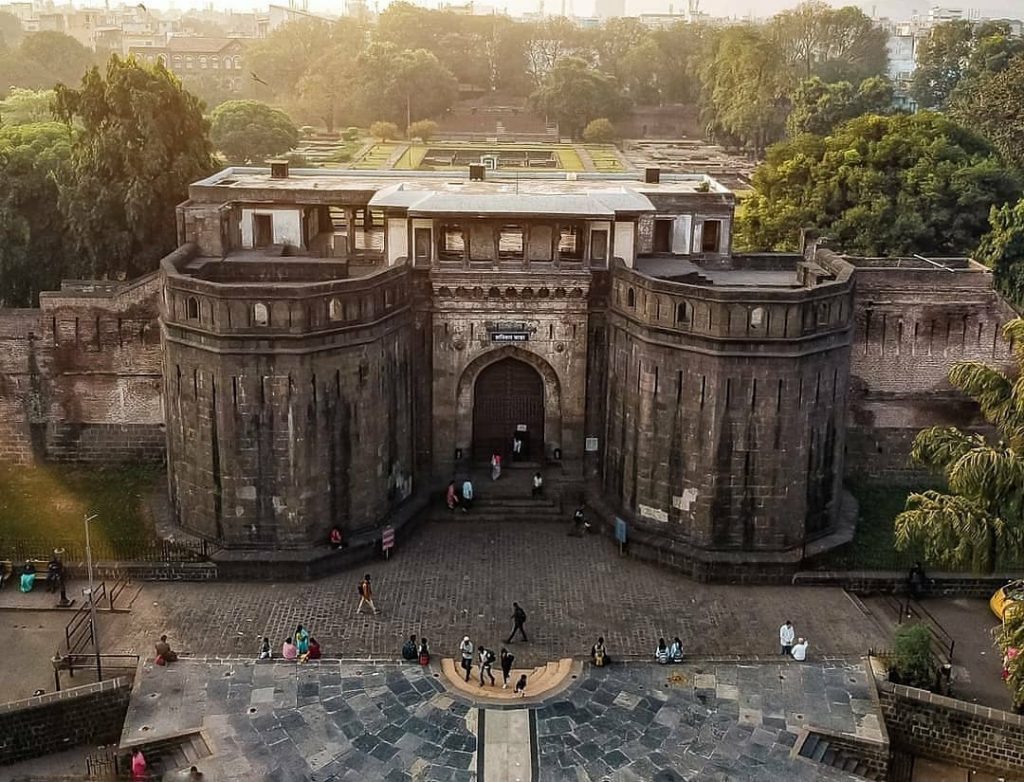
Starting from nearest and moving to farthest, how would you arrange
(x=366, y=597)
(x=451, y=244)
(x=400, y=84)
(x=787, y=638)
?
(x=787, y=638), (x=366, y=597), (x=451, y=244), (x=400, y=84)

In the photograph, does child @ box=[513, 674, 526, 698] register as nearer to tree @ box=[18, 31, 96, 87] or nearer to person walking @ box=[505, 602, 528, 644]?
person walking @ box=[505, 602, 528, 644]

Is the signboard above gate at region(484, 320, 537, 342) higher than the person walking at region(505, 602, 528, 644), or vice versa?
the signboard above gate at region(484, 320, 537, 342)

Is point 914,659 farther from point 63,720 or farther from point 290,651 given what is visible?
point 63,720

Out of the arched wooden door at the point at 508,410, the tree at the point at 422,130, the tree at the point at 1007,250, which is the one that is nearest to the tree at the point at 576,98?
the tree at the point at 422,130

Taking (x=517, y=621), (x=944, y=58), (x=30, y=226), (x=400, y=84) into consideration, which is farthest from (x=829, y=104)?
(x=517, y=621)

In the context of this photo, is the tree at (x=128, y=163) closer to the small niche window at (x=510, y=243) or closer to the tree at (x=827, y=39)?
the small niche window at (x=510, y=243)

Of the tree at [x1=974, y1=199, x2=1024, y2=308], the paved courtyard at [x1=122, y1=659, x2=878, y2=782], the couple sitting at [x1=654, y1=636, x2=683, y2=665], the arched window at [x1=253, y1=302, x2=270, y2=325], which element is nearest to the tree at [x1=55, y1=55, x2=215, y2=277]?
the arched window at [x1=253, y1=302, x2=270, y2=325]
